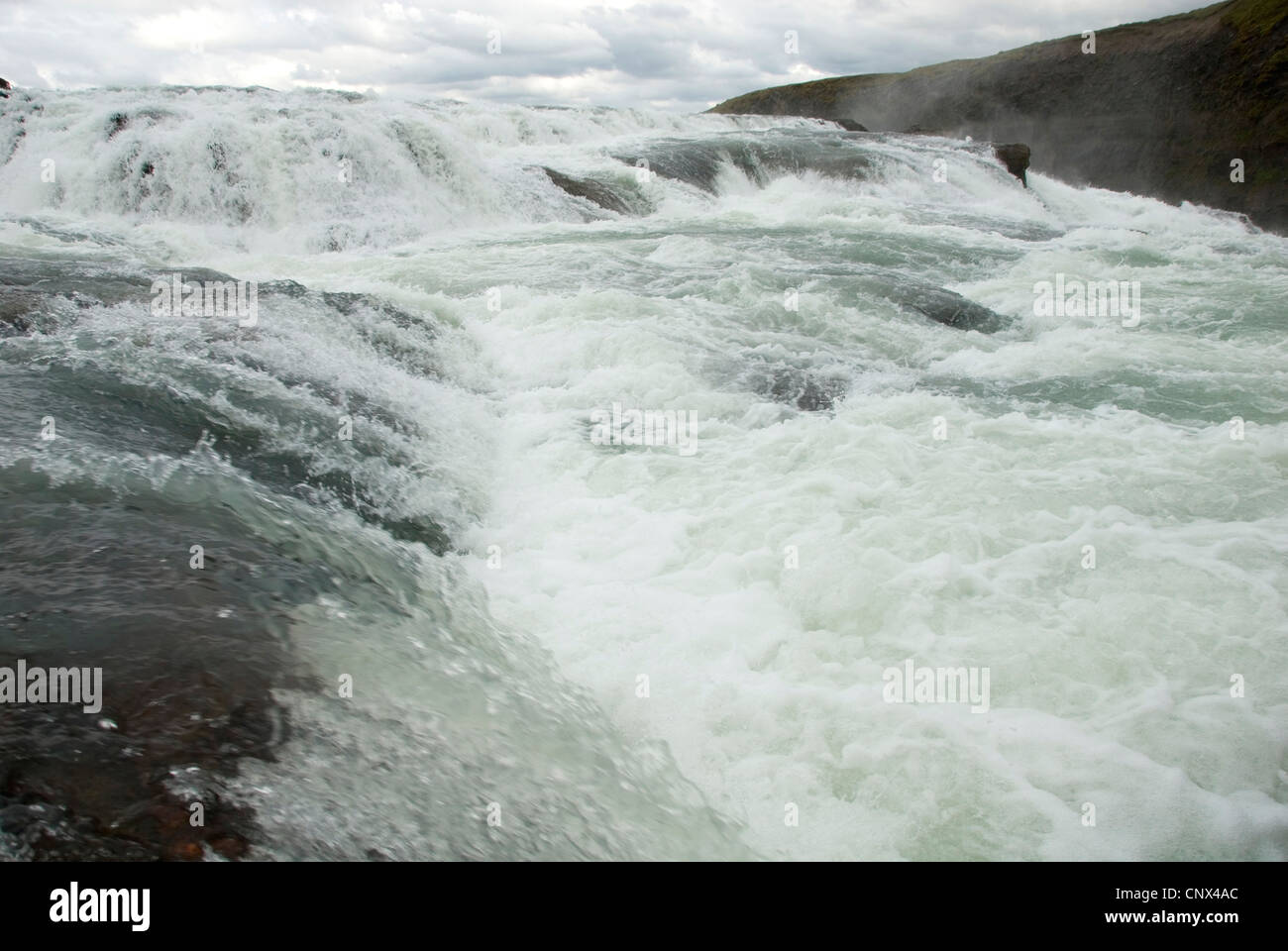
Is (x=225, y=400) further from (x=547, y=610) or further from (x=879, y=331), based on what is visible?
(x=879, y=331)

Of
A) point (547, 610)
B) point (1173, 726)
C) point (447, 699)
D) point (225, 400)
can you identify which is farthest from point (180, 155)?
point (1173, 726)

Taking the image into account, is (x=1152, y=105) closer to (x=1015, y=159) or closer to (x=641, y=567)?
(x=1015, y=159)

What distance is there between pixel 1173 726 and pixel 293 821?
348 centimetres

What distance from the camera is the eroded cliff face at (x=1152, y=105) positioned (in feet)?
83.7

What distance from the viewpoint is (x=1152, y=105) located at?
29.8 m

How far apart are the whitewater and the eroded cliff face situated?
64.0 feet

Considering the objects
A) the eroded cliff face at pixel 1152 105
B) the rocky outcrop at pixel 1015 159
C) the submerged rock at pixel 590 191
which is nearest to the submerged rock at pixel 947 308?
the submerged rock at pixel 590 191

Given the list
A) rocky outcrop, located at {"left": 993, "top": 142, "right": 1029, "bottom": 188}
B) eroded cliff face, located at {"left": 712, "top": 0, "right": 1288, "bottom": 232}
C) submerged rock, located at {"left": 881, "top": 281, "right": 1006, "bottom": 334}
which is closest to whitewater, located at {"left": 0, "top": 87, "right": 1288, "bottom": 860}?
submerged rock, located at {"left": 881, "top": 281, "right": 1006, "bottom": 334}

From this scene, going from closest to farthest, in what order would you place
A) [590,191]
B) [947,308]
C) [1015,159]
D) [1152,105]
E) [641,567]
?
[641,567]
[947,308]
[590,191]
[1015,159]
[1152,105]

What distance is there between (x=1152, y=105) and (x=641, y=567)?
33058 mm

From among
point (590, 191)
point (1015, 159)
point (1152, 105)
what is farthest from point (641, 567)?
point (1152, 105)

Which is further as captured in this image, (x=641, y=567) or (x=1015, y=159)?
(x=1015, y=159)

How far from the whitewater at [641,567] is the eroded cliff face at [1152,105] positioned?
768 inches

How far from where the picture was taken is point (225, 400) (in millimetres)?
5391
